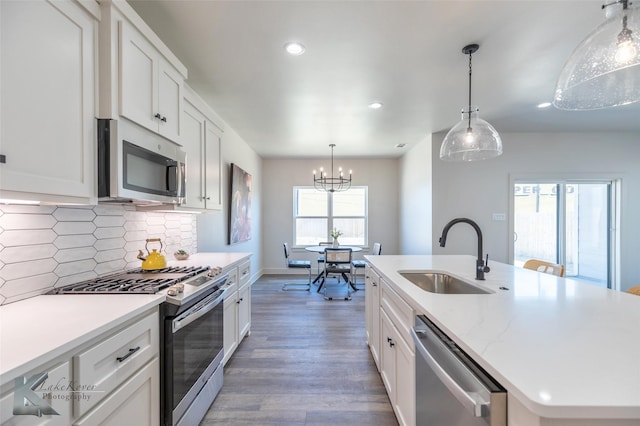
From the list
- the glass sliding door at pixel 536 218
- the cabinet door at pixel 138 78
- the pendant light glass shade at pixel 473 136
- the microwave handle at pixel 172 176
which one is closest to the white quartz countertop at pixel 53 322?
the microwave handle at pixel 172 176

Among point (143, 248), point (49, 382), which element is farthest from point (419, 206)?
point (49, 382)

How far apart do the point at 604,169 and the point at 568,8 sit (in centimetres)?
392

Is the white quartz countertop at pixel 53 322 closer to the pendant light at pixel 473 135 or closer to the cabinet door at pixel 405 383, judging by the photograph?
the cabinet door at pixel 405 383

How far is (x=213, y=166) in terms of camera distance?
2.73m

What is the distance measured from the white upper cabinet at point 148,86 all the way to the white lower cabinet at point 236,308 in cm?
126

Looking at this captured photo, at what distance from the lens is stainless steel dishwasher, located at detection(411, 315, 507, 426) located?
0.70 meters

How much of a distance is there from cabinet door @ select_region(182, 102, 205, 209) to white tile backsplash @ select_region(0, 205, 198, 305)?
377 mm

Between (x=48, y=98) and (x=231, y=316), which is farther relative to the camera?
(x=231, y=316)

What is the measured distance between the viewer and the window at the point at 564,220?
4.34 metres

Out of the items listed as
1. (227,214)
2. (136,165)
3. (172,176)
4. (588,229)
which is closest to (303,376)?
(172,176)

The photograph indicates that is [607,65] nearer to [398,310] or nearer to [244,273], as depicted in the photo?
[398,310]

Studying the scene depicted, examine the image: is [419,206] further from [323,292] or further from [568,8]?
[568,8]

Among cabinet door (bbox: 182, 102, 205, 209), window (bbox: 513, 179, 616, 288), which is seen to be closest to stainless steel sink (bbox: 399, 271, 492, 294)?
cabinet door (bbox: 182, 102, 205, 209)

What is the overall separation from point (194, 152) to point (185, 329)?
149cm
